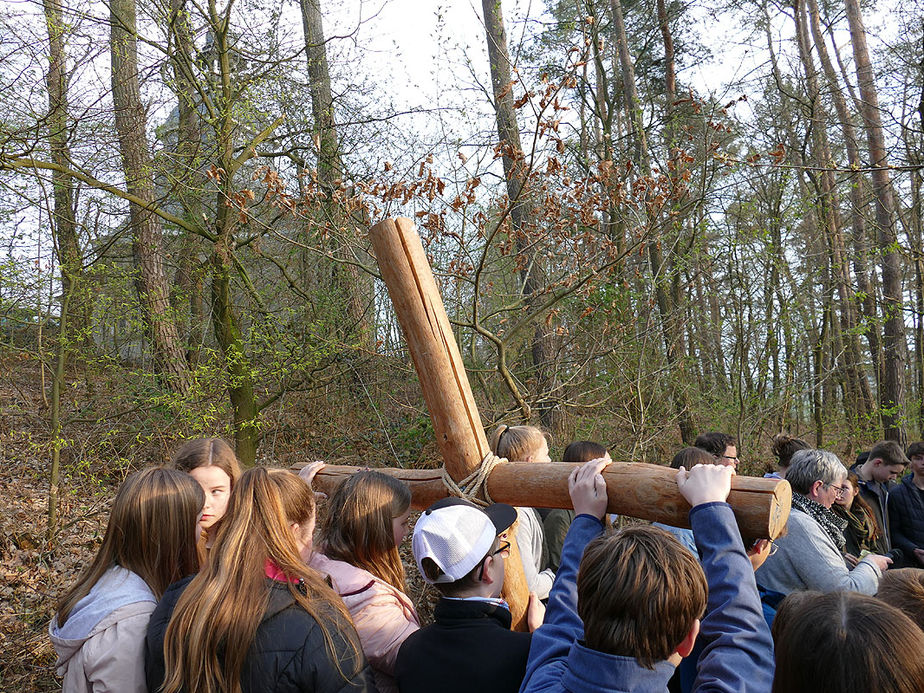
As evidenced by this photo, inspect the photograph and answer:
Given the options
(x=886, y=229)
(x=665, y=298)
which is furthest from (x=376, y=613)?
(x=886, y=229)

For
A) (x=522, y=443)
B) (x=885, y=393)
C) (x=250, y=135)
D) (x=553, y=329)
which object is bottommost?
(x=885, y=393)

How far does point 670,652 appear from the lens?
1749 mm

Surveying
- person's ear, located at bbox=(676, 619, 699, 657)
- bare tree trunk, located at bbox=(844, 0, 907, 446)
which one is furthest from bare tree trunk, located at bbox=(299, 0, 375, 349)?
bare tree trunk, located at bbox=(844, 0, 907, 446)

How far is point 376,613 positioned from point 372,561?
0.21 m

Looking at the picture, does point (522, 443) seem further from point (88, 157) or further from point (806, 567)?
point (88, 157)

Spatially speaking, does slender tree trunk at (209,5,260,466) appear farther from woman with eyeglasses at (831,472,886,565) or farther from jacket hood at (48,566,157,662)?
woman with eyeglasses at (831,472,886,565)

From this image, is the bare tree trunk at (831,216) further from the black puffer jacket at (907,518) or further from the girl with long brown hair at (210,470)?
the girl with long brown hair at (210,470)

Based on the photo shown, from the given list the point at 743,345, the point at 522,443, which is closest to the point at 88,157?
the point at 522,443

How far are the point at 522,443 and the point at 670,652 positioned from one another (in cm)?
192

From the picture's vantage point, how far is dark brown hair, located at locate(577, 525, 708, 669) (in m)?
1.71

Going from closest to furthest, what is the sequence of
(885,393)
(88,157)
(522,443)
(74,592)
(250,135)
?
1. (74,592)
2. (522,443)
3. (88,157)
4. (250,135)
5. (885,393)

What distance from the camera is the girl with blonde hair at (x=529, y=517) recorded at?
11.2 feet

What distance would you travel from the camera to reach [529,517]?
385 centimetres

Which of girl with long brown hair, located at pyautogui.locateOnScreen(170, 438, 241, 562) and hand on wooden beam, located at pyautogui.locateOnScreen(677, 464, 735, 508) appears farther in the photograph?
girl with long brown hair, located at pyautogui.locateOnScreen(170, 438, 241, 562)
